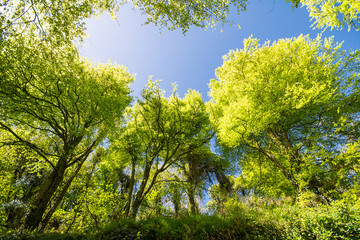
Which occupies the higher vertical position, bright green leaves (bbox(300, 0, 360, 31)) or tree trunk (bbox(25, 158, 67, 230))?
bright green leaves (bbox(300, 0, 360, 31))

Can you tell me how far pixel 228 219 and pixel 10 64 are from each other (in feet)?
29.6

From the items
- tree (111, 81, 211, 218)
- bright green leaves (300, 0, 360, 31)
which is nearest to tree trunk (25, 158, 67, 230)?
tree (111, 81, 211, 218)

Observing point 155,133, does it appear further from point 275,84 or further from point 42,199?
point 275,84

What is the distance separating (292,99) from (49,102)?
9.73 meters

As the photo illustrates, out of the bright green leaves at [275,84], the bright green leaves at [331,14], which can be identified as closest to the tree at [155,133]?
the bright green leaves at [275,84]

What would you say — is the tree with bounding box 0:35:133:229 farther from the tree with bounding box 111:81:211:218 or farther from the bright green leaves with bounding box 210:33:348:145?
the bright green leaves with bounding box 210:33:348:145

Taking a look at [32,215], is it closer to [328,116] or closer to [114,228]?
[114,228]

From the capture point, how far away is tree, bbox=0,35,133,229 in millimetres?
4969

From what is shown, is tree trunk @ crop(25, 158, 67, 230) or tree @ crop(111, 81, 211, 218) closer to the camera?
tree trunk @ crop(25, 158, 67, 230)

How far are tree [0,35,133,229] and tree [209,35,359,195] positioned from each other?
259 inches

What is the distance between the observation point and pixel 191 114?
31.4ft

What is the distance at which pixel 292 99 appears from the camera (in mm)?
6391

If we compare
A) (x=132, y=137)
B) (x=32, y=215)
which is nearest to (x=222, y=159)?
(x=132, y=137)

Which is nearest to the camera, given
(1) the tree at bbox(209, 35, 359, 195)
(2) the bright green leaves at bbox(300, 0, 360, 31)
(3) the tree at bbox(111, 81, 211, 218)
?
(2) the bright green leaves at bbox(300, 0, 360, 31)
